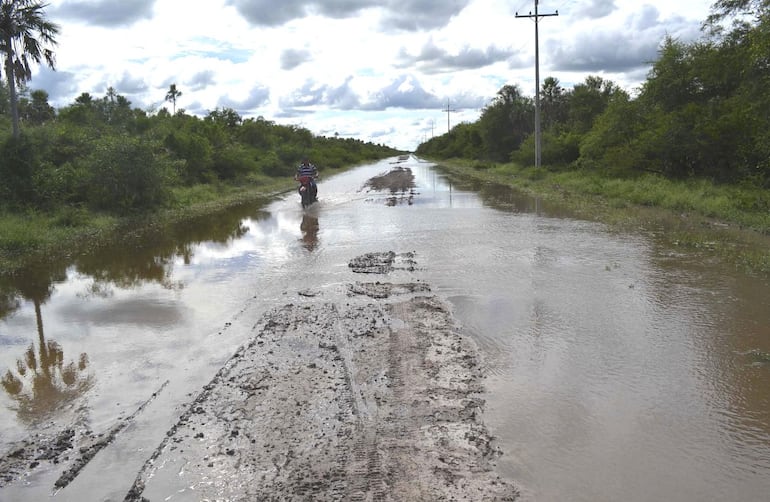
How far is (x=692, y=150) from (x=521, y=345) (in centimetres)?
1906

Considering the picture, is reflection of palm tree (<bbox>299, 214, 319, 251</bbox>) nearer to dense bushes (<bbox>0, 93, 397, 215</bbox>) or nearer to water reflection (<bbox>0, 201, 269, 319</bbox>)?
water reflection (<bbox>0, 201, 269, 319</bbox>)

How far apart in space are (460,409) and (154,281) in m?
6.99

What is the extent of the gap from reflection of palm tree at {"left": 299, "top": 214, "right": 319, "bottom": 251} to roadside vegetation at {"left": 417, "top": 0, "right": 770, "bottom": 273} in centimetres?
773

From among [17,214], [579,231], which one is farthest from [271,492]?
[17,214]

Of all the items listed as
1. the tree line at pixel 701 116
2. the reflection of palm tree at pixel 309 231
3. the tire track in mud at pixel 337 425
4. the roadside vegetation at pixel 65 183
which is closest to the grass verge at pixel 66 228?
the roadside vegetation at pixel 65 183

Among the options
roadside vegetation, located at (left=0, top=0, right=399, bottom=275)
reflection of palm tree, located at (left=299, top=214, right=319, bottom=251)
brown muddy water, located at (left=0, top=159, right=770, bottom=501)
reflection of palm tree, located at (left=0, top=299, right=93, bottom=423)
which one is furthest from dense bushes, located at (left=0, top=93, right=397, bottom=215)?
reflection of palm tree, located at (left=0, top=299, right=93, bottom=423)

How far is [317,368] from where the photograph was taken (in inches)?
227

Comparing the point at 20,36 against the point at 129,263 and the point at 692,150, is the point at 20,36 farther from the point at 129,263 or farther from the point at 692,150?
the point at 692,150

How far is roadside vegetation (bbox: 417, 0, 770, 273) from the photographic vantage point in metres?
15.8

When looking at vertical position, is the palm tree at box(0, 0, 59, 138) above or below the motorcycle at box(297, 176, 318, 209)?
above

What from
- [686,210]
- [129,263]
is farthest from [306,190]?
[686,210]

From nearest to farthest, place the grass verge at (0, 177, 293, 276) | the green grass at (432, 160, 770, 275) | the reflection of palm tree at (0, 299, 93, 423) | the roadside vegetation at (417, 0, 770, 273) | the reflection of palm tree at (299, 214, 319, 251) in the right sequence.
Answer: the reflection of palm tree at (0, 299, 93, 423)
the green grass at (432, 160, 770, 275)
the grass verge at (0, 177, 293, 276)
the reflection of palm tree at (299, 214, 319, 251)
the roadside vegetation at (417, 0, 770, 273)

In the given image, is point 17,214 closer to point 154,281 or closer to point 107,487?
point 154,281

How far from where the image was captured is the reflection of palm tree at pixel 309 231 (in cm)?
1330
